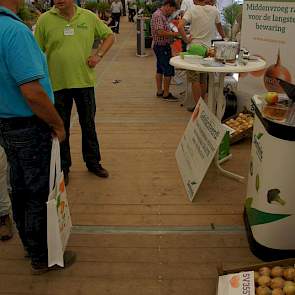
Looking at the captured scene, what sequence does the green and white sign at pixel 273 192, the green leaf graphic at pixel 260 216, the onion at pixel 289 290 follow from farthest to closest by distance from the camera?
the green leaf graphic at pixel 260 216
the green and white sign at pixel 273 192
the onion at pixel 289 290

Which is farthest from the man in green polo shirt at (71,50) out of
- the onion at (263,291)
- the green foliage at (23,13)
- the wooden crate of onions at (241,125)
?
the onion at (263,291)

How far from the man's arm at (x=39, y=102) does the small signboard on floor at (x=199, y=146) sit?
48.4 inches

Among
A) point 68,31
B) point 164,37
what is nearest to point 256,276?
point 68,31

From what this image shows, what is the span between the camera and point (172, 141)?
394cm

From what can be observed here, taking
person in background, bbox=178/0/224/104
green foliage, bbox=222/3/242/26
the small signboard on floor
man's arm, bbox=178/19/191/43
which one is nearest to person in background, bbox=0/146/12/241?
the small signboard on floor

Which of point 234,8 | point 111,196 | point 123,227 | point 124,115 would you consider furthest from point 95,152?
point 234,8

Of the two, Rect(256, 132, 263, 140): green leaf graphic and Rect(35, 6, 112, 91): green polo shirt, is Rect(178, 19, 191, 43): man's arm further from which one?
Rect(256, 132, 263, 140): green leaf graphic

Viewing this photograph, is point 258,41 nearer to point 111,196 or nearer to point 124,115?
point 124,115

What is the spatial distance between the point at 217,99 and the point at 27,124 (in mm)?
1685

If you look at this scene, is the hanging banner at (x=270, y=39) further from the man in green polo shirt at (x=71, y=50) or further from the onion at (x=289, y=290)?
the onion at (x=289, y=290)

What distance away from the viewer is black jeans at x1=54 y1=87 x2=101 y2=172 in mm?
2846

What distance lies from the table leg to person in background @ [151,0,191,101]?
2.37 metres

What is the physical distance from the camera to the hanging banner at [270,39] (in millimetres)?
3469

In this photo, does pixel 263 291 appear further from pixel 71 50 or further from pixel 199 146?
pixel 71 50
